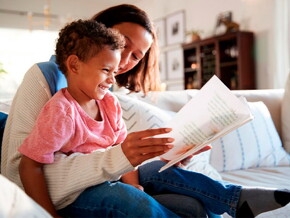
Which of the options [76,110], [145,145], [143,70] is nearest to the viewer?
[145,145]

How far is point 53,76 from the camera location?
3.44ft

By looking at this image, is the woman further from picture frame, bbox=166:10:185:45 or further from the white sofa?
picture frame, bbox=166:10:185:45

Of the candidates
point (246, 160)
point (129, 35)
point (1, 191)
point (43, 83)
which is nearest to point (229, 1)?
point (246, 160)

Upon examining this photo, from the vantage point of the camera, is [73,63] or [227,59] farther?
[227,59]

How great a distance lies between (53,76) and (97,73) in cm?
20

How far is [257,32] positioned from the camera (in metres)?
4.45

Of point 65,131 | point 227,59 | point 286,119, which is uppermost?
point 227,59

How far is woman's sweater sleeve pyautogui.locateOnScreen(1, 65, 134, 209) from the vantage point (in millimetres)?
786

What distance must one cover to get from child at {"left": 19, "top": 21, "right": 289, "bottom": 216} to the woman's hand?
0.18 m

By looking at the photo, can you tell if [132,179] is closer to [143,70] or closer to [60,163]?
[60,163]

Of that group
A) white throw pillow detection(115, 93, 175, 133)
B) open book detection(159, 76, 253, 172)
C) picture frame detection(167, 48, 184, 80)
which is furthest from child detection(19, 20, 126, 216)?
picture frame detection(167, 48, 184, 80)

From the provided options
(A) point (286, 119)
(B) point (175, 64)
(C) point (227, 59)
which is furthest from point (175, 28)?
(A) point (286, 119)

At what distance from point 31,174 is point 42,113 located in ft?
0.51

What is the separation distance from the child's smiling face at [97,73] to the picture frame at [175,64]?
479cm
